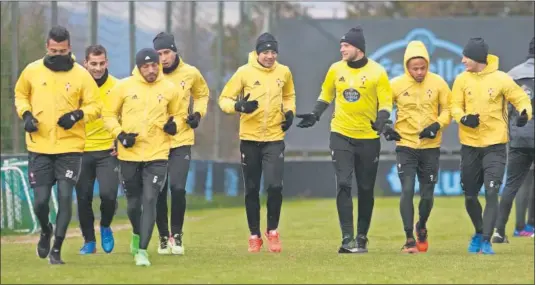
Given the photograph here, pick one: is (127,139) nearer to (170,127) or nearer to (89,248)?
(170,127)

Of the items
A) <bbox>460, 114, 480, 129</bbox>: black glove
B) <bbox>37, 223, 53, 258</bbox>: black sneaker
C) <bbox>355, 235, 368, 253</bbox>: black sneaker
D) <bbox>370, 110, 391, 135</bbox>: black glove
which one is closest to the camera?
<bbox>37, 223, 53, 258</bbox>: black sneaker

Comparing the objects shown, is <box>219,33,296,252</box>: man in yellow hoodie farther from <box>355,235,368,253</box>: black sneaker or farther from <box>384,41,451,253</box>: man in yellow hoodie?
<box>384,41,451,253</box>: man in yellow hoodie

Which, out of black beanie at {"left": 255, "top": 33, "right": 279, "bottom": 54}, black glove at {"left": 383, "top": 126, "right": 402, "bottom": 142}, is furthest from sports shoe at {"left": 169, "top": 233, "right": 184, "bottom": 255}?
black glove at {"left": 383, "top": 126, "right": 402, "bottom": 142}

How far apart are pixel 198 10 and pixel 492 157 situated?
49.5 feet

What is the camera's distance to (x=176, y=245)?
1518 centimetres

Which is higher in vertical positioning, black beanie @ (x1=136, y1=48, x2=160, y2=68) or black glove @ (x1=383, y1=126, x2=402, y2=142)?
black beanie @ (x1=136, y1=48, x2=160, y2=68)

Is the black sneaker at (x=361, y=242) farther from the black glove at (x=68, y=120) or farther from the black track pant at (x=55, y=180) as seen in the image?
the black glove at (x=68, y=120)

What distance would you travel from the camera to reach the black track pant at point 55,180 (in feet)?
43.9

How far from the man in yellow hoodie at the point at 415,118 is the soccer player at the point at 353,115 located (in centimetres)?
31

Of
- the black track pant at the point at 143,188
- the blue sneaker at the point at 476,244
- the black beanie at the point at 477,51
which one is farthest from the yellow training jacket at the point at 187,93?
the blue sneaker at the point at 476,244

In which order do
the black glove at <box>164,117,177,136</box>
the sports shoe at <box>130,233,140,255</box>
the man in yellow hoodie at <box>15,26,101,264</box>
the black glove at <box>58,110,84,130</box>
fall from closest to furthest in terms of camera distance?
the black glove at <box>58,110,84,130</box>
the man in yellow hoodie at <box>15,26,101,264</box>
the black glove at <box>164,117,177,136</box>
the sports shoe at <box>130,233,140,255</box>

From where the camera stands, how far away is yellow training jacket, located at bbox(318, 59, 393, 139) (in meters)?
15.2

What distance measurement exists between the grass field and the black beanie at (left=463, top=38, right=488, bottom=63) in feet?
7.04

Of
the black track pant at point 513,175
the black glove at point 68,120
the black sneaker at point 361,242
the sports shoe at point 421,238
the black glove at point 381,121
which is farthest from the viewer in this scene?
the black track pant at point 513,175
